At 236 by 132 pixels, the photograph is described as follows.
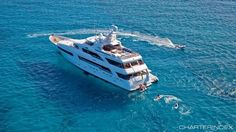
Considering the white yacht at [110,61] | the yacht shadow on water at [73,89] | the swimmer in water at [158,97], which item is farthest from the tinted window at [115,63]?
the swimmer in water at [158,97]

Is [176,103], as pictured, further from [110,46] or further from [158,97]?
[110,46]

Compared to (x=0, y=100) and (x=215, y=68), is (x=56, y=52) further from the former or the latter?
(x=215, y=68)

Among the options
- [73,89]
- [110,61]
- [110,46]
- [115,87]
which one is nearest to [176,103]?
[115,87]

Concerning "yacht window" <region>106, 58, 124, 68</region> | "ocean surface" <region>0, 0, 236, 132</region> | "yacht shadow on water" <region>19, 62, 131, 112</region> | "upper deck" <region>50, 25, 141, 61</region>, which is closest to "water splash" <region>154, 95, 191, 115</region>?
"ocean surface" <region>0, 0, 236, 132</region>

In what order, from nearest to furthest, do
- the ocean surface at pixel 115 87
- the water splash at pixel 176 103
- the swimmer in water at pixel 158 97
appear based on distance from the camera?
the ocean surface at pixel 115 87 < the water splash at pixel 176 103 < the swimmer in water at pixel 158 97

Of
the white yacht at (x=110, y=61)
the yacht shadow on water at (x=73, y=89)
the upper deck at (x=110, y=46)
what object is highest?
the upper deck at (x=110, y=46)

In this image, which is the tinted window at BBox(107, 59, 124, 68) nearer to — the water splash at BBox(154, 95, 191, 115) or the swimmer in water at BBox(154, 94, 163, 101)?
the swimmer in water at BBox(154, 94, 163, 101)

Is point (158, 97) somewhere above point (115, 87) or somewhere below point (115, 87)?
above

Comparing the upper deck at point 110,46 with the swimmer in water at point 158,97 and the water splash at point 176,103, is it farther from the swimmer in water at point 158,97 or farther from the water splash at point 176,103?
the water splash at point 176,103

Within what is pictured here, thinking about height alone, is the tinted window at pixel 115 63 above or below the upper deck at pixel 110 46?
below
